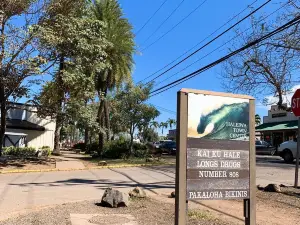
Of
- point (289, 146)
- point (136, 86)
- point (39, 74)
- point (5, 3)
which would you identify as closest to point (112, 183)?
point (39, 74)

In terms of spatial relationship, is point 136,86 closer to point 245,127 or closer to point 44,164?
point 44,164

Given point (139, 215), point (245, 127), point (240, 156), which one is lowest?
point (139, 215)

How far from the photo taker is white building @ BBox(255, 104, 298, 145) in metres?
43.7

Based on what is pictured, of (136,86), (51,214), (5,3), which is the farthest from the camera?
(136,86)

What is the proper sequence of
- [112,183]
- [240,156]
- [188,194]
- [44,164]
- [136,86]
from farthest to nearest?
[136,86] < [44,164] < [112,183] < [240,156] < [188,194]

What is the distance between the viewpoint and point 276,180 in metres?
13.7

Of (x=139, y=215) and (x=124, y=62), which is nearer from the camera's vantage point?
(x=139, y=215)

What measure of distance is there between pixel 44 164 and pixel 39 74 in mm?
5293

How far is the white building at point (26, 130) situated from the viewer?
31641 millimetres

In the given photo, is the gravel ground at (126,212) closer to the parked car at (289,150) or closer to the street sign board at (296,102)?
the street sign board at (296,102)

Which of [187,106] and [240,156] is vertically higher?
[187,106]

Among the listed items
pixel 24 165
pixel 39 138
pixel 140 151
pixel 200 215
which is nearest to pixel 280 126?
pixel 140 151

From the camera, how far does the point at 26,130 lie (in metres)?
32.9

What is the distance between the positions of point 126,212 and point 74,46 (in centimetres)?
1393
